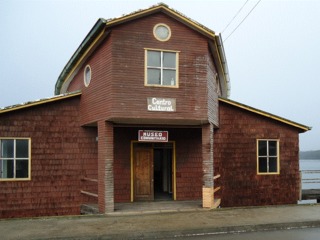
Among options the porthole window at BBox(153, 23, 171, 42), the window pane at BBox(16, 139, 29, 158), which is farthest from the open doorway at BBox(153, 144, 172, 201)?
the window pane at BBox(16, 139, 29, 158)

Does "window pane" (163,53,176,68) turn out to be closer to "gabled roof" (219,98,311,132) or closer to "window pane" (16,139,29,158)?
"gabled roof" (219,98,311,132)

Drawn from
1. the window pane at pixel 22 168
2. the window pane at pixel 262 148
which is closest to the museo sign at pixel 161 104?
the window pane at pixel 22 168

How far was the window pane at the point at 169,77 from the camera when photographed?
13.9 m

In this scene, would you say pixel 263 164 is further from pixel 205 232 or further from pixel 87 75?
pixel 87 75

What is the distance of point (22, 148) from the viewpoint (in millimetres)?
14844

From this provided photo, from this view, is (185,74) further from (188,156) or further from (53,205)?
(53,205)

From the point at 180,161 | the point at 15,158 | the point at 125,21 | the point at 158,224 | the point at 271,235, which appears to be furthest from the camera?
the point at 180,161

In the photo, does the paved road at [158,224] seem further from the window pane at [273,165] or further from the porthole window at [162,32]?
the porthole window at [162,32]

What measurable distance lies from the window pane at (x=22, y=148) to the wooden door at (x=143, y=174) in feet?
14.2

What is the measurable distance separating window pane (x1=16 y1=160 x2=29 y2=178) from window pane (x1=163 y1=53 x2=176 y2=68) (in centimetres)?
648

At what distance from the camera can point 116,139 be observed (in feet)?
52.7

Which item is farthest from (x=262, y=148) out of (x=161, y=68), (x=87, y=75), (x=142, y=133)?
(x=87, y=75)

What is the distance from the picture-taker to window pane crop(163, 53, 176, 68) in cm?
1394

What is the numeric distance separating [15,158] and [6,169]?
512mm
